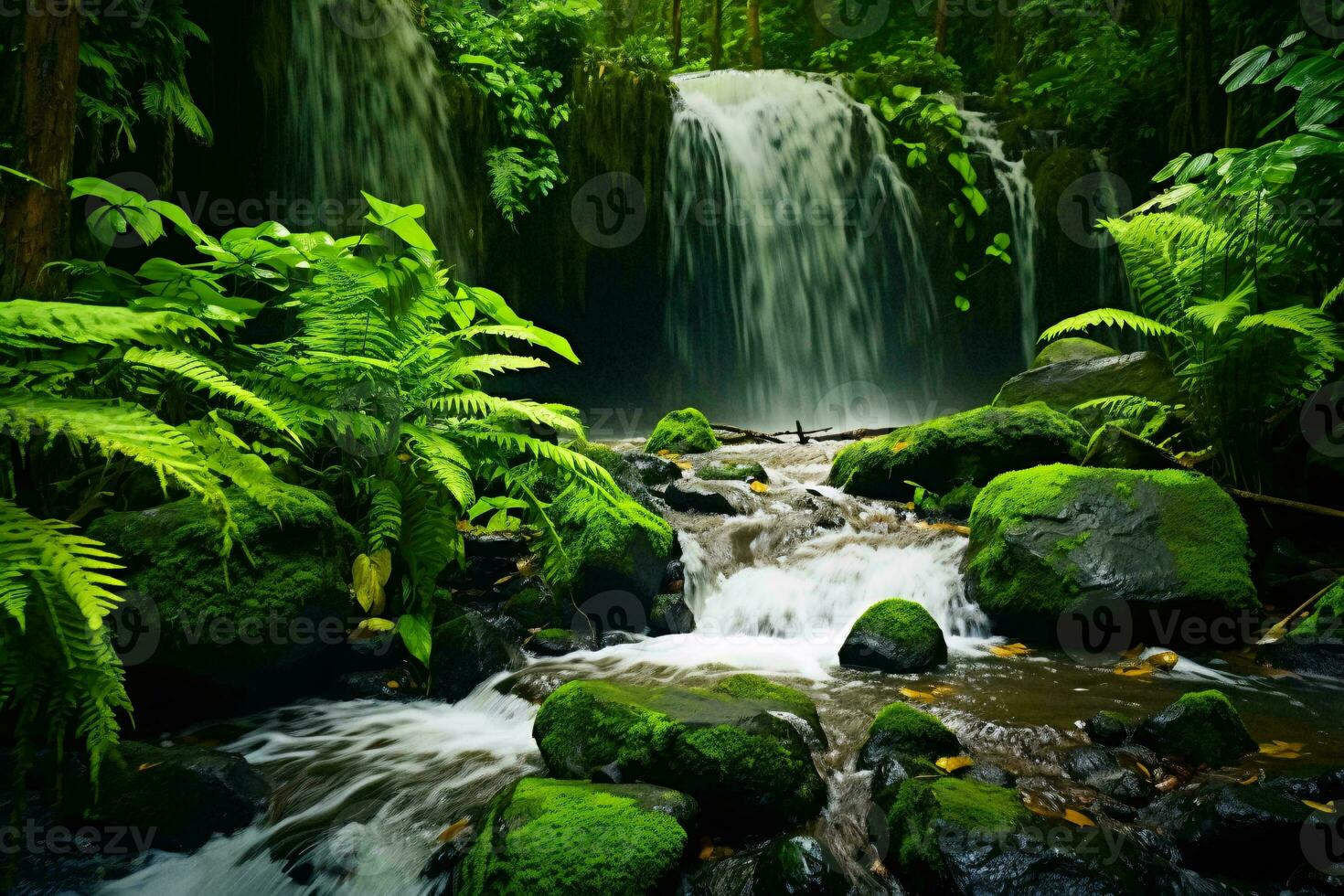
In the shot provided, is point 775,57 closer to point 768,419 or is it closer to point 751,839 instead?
point 768,419

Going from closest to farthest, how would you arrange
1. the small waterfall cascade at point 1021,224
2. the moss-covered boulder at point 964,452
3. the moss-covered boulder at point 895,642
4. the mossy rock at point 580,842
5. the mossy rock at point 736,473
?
the mossy rock at point 580,842 < the moss-covered boulder at point 895,642 < the moss-covered boulder at point 964,452 < the mossy rock at point 736,473 < the small waterfall cascade at point 1021,224

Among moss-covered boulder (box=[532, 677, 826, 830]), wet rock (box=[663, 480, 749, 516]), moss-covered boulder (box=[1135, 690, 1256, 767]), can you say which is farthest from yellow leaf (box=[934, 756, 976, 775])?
wet rock (box=[663, 480, 749, 516])

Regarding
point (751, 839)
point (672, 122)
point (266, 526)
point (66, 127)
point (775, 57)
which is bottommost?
point (751, 839)

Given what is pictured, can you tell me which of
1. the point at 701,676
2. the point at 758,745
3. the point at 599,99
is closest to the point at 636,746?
the point at 758,745

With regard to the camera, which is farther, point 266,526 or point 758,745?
point 266,526

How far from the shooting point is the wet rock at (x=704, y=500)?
582 cm

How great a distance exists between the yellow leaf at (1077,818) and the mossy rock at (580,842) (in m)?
1.15

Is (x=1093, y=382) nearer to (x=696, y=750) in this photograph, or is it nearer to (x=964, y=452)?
(x=964, y=452)

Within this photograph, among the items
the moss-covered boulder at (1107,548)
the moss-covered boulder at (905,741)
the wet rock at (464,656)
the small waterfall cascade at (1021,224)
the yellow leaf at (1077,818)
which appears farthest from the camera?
the small waterfall cascade at (1021,224)

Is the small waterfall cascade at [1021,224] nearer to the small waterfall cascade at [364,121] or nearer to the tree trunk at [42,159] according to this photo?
the small waterfall cascade at [364,121]

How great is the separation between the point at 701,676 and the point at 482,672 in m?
1.05

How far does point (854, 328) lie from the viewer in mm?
12195

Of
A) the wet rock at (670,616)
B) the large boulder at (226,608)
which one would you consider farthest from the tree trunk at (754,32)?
the large boulder at (226,608)

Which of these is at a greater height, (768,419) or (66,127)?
(66,127)
